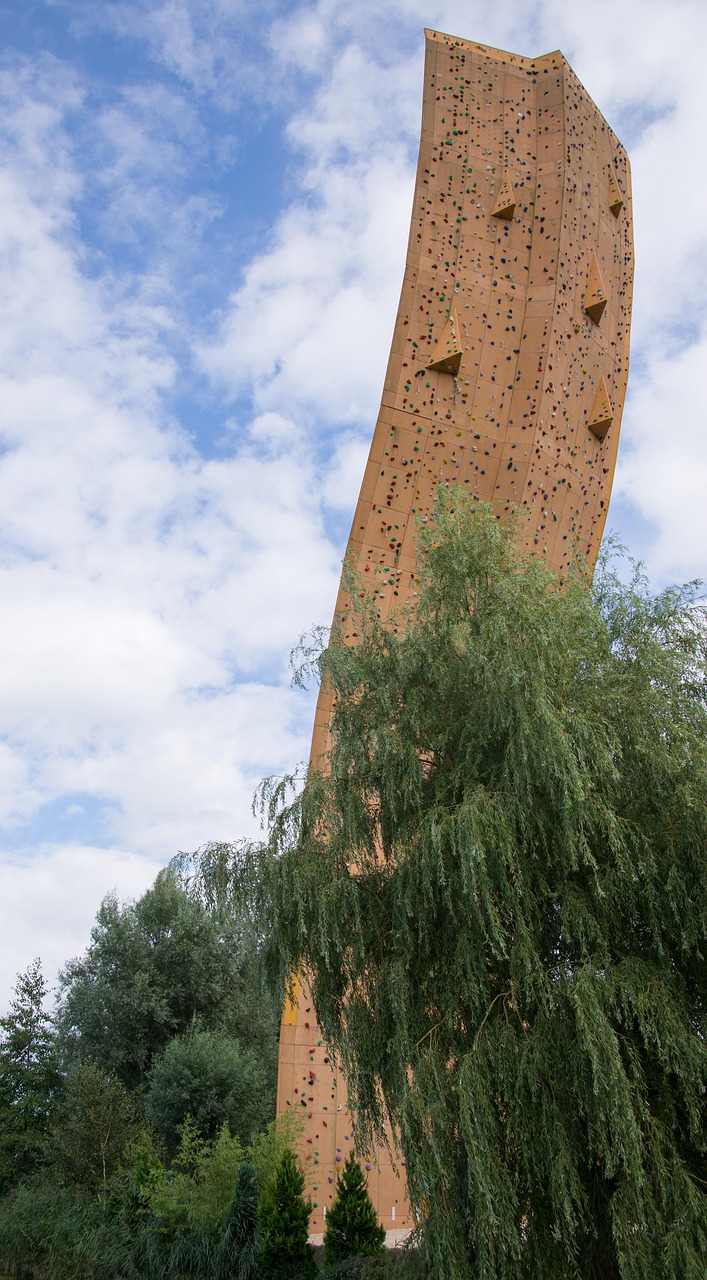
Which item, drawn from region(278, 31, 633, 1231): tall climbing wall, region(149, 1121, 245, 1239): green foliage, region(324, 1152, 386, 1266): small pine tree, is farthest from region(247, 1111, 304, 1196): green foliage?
region(278, 31, 633, 1231): tall climbing wall

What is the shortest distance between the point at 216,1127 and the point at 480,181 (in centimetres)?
1791

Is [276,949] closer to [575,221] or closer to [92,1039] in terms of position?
[575,221]

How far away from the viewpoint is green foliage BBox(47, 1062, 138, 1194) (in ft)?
52.9

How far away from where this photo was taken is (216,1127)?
1912 centimetres

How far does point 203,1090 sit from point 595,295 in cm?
1601

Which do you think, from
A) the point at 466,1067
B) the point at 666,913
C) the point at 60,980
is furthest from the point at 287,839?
the point at 60,980

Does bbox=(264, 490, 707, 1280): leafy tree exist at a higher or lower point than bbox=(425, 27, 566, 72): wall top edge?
lower

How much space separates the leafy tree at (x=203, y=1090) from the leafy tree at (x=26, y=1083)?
2.46 metres

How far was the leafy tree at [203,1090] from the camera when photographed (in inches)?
733

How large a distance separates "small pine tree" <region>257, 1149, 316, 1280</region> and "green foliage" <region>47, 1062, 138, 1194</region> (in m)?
5.65

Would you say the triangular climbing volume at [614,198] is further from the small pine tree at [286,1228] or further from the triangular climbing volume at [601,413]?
the small pine tree at [286,1228]

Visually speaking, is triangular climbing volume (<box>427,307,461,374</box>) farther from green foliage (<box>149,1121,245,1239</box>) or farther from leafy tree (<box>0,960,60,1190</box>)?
leafy tree (<box>0,960,60,1190</box>)

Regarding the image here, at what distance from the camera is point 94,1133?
16156 mm

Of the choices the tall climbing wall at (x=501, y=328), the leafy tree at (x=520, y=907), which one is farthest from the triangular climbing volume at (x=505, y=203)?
the leafy tree at (x=520, y=907)
